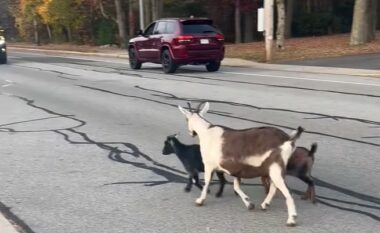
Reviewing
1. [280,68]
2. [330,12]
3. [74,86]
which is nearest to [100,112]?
[74,86]

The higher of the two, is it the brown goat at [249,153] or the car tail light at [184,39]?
the car tail light at [184,39]

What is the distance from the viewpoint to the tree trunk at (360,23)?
27.3m

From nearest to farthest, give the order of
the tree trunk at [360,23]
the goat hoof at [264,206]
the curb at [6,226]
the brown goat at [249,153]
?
the brown goat at [249,153], the curb at [6,226], the goat hoof at [264,206], the tree trunk at [360,23]

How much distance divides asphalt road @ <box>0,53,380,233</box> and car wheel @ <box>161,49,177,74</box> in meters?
3.77

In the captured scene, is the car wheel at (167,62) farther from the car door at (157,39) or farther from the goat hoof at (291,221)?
the goat hoof at (291,221)

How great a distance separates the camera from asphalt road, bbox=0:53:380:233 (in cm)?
558

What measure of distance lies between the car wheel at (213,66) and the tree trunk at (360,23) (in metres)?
8.45

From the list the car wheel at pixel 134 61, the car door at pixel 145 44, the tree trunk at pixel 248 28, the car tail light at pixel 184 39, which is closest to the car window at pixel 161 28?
the car door at pixel 145 44

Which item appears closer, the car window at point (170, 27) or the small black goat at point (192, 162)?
the small black goat at point (192, 162)


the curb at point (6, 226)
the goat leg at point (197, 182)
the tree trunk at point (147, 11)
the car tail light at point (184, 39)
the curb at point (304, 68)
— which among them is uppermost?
the tree trunk at point (147, 11)

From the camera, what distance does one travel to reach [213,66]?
21.8 meters

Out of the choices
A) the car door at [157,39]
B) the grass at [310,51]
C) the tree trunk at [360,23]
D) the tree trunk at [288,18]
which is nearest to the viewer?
the car door at [157,39]

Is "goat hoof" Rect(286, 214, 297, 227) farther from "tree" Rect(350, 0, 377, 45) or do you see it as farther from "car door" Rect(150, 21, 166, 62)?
"tree" Rect(350, 0, 377, 45)

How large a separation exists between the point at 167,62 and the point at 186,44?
1054 mm
